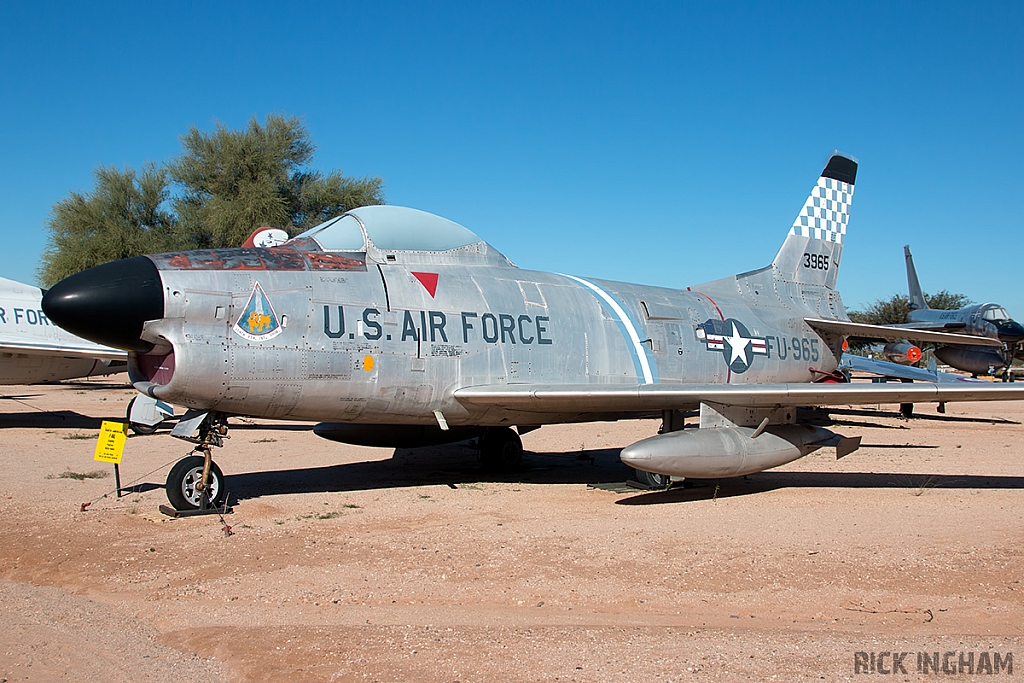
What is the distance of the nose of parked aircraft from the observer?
3047cm

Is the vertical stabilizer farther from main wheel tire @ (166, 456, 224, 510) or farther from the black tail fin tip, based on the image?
main wheel tire @ (166, 456, 224, 510)

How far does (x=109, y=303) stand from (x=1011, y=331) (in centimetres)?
3344

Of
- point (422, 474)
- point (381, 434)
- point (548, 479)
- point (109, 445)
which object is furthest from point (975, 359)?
point (109, 445)

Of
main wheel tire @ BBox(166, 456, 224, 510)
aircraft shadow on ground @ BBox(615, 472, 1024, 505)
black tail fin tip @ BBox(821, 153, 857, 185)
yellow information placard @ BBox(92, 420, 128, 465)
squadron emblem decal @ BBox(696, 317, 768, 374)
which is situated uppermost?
black tail fin tip @ BBox(821, 153, 857, 185)

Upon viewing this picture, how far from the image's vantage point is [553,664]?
4.08m

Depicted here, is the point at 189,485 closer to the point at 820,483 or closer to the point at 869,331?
the point at 820,483

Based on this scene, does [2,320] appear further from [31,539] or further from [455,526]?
[455,526]

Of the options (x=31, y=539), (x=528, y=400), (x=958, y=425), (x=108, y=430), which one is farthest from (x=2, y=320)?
(x=958, y=425)

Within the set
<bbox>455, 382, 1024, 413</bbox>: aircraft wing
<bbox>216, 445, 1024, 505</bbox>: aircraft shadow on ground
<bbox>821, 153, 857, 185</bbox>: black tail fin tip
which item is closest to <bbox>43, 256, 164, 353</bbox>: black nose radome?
<bbox>216, 445, 1024, 505</bbox>: aircraft shadow on ground

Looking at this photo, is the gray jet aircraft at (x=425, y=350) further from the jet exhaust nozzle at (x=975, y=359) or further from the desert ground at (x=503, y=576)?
the jet exhaust nozzle at (x=975, y=359)

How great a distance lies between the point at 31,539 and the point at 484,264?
5.70 m

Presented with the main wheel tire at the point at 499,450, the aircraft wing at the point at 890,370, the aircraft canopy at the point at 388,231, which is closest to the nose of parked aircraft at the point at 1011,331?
the aircraft wing at the point at 890,370

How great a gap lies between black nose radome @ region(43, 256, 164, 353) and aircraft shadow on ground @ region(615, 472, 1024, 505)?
538 centimetres

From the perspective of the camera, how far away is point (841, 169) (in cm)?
1433
